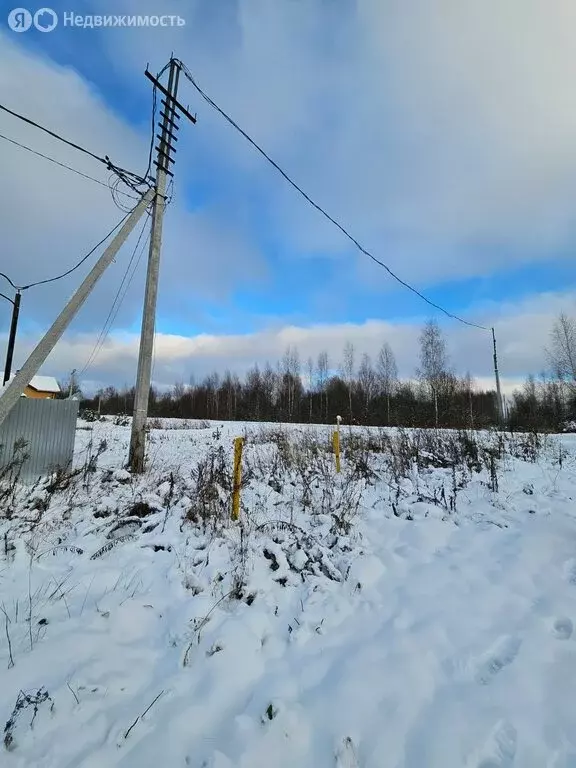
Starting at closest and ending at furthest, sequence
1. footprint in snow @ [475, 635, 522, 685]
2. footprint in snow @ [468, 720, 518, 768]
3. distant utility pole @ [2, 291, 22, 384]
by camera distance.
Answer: footprint in snow @ [468, 720, 518, 768] → footprint in snow @ [475, 635, 522, 685] → distant utility pole @ [2, 291, 22, 384]

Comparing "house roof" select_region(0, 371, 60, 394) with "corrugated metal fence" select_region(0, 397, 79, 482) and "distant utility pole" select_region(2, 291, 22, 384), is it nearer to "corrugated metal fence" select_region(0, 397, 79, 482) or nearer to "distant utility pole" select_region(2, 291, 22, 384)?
"distant utility pole" select_region(2, 291, 22, 384)

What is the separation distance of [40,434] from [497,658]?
336 inches

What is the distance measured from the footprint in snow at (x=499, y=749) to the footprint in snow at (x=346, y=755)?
59 centimetres

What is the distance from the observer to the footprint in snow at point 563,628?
2.73m

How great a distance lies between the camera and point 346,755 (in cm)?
200

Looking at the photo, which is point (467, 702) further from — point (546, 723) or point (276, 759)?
point (276, 759)

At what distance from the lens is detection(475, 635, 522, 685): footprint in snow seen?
8.06 ft

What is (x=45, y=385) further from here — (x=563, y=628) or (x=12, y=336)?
(x=563, y=628)

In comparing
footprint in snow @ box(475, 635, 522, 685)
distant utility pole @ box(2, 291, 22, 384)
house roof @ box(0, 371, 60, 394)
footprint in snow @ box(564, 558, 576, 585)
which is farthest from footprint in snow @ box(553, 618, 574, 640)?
house roof @ box(0, 371, 60, 394)

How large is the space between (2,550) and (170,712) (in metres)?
3.24

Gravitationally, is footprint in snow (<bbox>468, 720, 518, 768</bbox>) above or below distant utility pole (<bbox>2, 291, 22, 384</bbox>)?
below

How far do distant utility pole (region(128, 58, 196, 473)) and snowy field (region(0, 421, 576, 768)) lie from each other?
2.17 meters

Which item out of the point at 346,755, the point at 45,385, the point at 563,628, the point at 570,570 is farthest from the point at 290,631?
the point at 45,385

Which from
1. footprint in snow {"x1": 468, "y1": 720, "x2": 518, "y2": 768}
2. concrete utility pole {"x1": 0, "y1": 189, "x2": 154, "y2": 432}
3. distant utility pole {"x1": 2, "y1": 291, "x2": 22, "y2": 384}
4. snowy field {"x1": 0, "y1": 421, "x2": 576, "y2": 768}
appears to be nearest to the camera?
footprint in snow {"x1": 468, "y1": 720, "x2": 518, "y2": 768}
